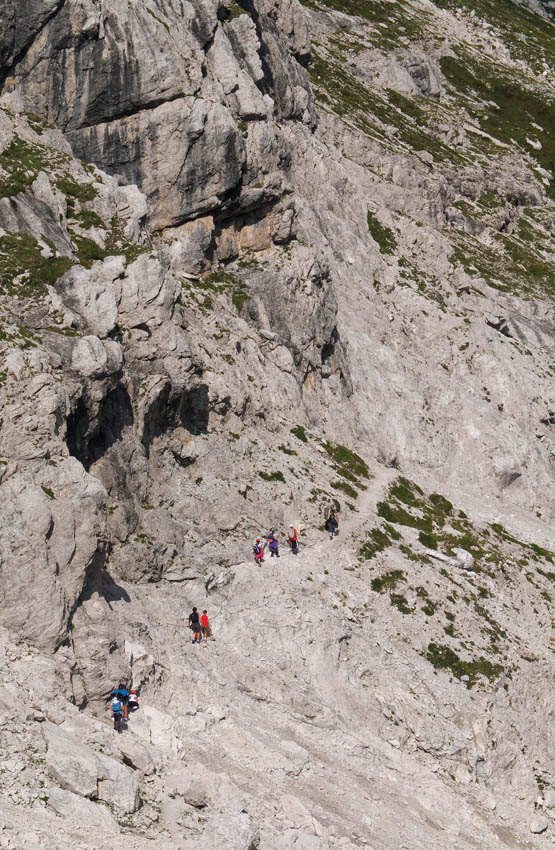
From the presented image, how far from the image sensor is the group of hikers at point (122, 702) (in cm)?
3045

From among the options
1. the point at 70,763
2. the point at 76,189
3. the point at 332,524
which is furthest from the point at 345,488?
the point at 70,763

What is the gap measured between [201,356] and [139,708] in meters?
25.2

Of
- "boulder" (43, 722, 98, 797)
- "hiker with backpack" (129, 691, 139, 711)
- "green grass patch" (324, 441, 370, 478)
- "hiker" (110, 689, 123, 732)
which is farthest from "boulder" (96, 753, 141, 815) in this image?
"green grass patch" (324, 441, 370, 478)

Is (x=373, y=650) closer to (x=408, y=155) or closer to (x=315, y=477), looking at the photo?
(x=315, y=477)

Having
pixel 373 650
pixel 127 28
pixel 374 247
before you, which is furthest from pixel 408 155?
pixel 373 650

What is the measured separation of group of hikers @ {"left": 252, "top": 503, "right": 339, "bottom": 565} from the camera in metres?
44.2

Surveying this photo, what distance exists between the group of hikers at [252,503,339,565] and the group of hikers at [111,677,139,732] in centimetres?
1275

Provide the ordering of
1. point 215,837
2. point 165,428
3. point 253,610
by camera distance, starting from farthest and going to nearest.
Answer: point 165,428, point 253,610, point 215,837

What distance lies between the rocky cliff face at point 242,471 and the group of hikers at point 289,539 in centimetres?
72

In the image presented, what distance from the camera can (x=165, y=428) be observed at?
46438 millimetres

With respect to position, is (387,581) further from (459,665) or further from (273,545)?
(273,545)

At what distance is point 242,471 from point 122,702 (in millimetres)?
19110

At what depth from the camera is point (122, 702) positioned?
31.5m

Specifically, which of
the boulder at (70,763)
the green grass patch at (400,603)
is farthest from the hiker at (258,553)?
the boulder at (70,763)
